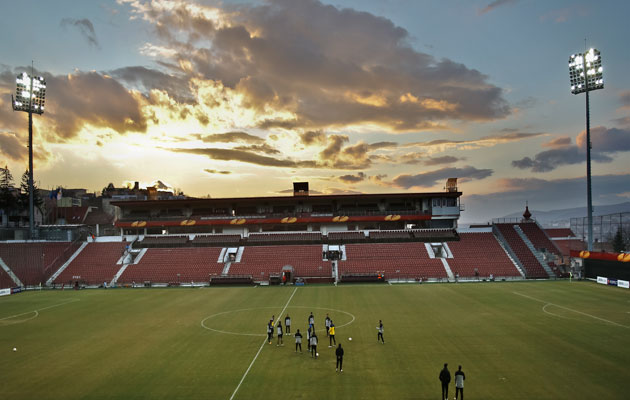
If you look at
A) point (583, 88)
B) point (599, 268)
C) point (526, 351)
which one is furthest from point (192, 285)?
point (583, 88)

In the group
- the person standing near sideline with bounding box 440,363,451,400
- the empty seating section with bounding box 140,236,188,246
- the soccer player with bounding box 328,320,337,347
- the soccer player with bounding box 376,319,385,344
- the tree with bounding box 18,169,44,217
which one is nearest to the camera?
the person standing near sideline with bounding box 440,363,451,400

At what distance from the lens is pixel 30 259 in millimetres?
66625

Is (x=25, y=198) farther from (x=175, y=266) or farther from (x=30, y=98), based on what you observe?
(x=175, y=266)

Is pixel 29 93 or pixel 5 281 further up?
pixel 29 93

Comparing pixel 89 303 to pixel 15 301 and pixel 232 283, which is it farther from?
pixel 232 283

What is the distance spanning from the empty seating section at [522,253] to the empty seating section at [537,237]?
193 centimetres

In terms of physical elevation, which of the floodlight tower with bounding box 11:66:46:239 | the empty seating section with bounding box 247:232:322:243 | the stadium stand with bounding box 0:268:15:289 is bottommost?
the stadium stand with bounding box 0:268:15:289

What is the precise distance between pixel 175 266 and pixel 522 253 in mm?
55634

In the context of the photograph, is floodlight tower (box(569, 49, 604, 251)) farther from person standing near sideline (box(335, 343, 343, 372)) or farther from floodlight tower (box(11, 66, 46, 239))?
floodlight tower (box(11, 66, 46, 239))

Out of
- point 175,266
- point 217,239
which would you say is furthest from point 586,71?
point 175,266

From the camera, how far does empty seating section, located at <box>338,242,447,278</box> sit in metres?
64.0

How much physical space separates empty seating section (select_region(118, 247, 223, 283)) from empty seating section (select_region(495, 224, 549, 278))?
47.0 metres

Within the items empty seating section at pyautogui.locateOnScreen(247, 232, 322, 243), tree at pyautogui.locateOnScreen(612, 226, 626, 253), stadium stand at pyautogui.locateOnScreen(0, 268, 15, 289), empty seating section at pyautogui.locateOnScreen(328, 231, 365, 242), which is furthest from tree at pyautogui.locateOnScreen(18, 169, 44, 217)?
tree at pyautogui.locateOnScreen(612, 226, 626, 253)

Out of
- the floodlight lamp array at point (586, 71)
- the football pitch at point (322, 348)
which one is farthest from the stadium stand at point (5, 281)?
the floodlight lamp array at point (586, 71)
